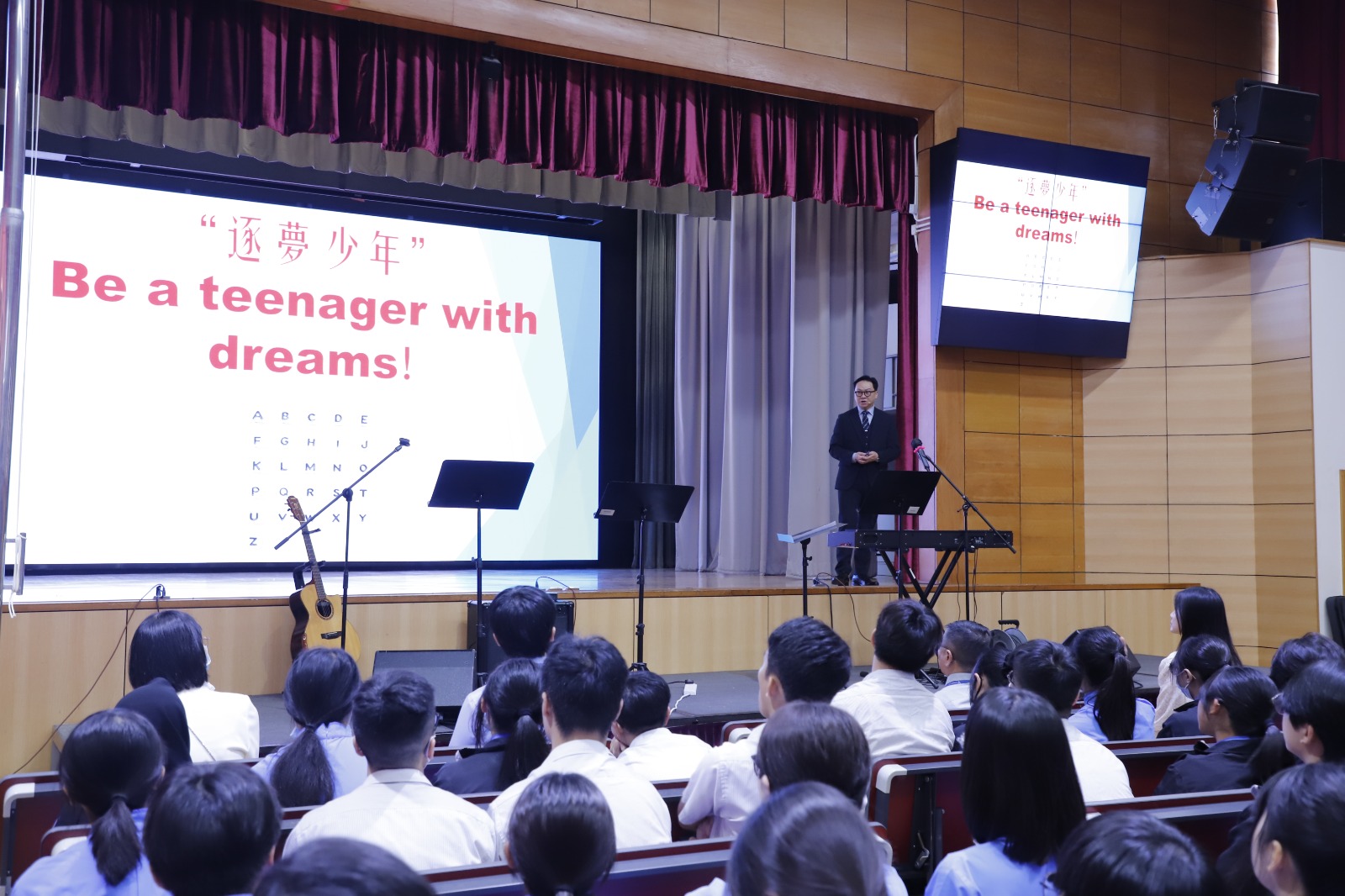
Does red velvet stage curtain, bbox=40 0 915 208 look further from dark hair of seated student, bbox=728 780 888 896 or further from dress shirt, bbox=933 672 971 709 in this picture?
dark hair of seated student, bbox=728 780 888 896

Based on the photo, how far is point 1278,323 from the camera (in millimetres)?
7000

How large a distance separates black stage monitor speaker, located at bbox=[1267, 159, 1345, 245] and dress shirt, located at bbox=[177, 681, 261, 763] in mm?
6554

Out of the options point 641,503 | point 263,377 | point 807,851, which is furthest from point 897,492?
point 807,851

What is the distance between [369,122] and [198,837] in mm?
5030

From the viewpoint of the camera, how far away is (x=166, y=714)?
8.75 feet

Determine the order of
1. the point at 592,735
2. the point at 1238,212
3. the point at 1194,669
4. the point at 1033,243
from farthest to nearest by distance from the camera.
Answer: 1. the point at 1033,243
2. the point at 1238,212
3. the point at 1194,669
4. the point at 592,735

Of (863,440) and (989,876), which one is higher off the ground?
(863,440)

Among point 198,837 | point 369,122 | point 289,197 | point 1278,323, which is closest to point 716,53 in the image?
point 369,122

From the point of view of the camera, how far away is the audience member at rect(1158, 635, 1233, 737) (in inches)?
126

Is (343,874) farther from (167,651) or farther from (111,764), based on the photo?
(167,651)

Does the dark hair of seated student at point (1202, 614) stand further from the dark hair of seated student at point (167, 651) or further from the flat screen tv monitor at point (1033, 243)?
the flat screen tv monitor at point (1033, 243)

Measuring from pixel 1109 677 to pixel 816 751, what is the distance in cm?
205

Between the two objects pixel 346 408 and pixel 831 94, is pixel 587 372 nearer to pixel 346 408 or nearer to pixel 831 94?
pixel 346 408

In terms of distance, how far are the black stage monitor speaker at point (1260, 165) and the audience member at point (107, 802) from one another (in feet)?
21.8
